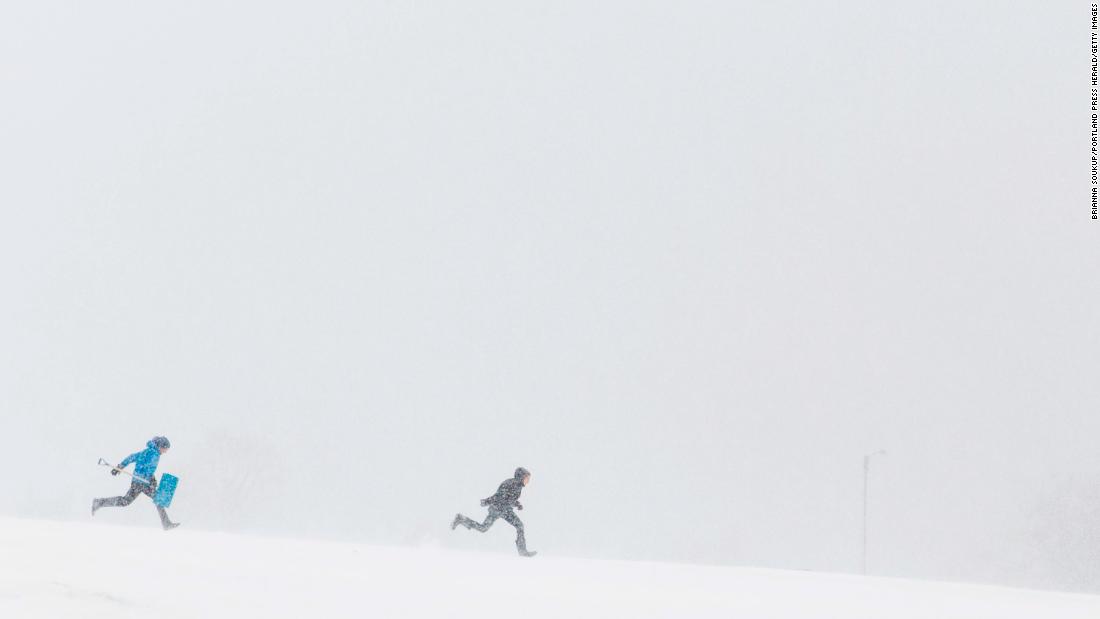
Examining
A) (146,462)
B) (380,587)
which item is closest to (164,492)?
(146,462)

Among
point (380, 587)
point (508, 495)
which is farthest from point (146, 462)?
point (380, 587)

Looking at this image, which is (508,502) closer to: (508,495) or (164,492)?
(508,495)

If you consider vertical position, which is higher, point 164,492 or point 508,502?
point 508,502

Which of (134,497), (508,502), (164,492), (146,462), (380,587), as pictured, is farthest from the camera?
(508,502)

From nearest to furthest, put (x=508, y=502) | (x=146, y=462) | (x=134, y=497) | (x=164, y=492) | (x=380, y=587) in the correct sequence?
(x=380, y=587) < (x=134, y=497) < (x=146, y=462) < (x=164, y=492) < (x=508, y=502)

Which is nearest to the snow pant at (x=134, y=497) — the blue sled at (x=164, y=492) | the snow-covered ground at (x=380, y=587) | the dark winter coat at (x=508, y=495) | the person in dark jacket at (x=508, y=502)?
the blue sled at (x=164, y=492)

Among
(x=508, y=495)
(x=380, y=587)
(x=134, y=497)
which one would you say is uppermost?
(x=508, y=495)

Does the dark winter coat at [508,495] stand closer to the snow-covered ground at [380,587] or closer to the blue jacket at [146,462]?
the snow-covered ground at [380,587]

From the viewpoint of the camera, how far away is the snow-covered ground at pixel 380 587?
34.0 feet

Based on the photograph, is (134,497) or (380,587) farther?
(134,497)

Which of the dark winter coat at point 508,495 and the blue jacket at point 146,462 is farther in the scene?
the dark winter coat at point 508,495

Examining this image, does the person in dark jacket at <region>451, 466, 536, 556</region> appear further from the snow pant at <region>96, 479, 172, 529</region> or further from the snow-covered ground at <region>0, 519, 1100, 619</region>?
the snow pant at <region>96, 479, 172, 529</region>

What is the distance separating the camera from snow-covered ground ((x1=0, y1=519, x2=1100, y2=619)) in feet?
34.0

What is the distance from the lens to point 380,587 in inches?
484
